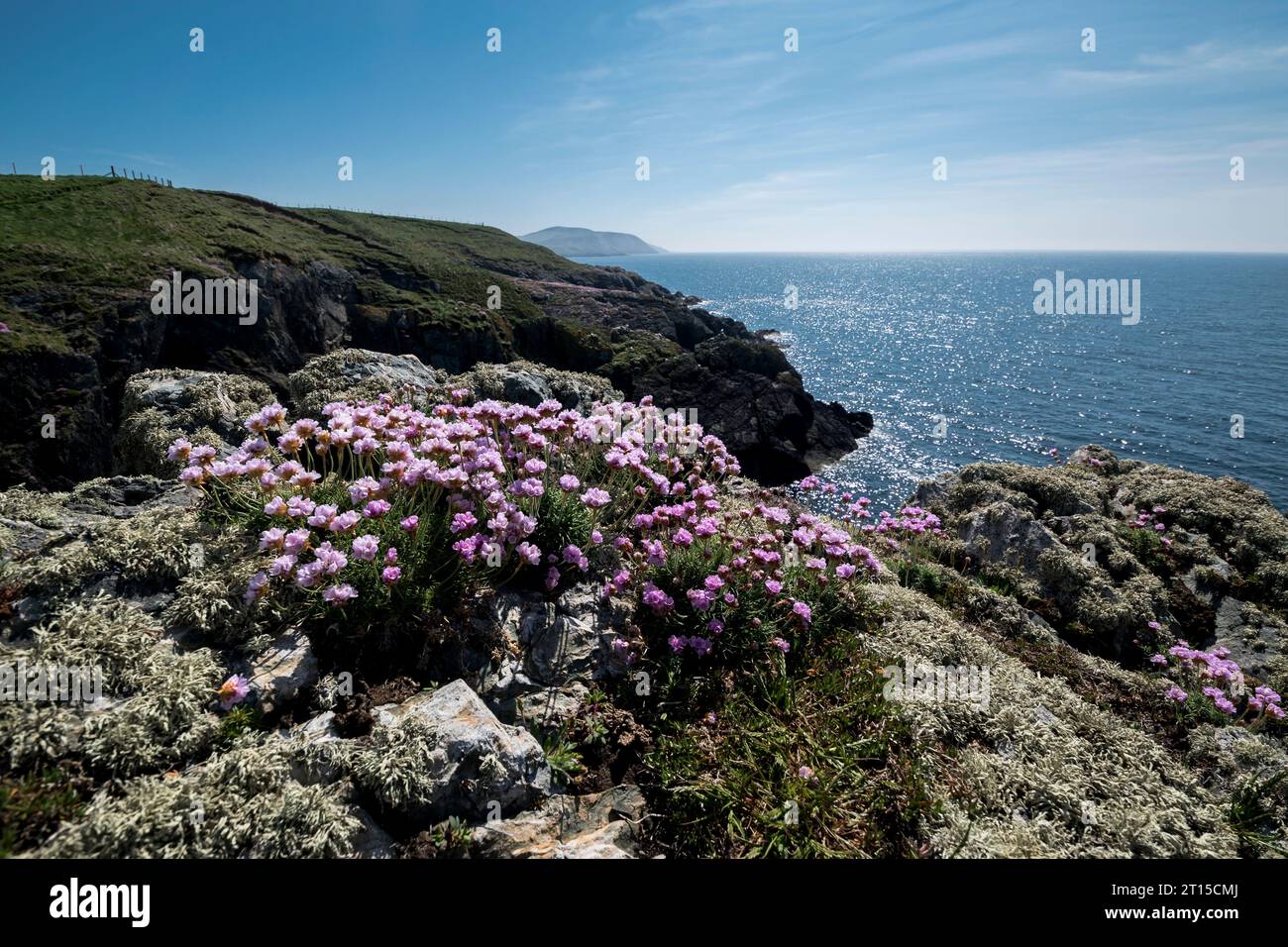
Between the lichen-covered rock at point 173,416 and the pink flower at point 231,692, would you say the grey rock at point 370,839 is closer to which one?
the pink flower at point 231,692

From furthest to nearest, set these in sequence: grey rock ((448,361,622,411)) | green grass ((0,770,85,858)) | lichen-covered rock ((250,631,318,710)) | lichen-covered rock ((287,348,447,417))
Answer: grey rock ((448,361,622,411)) < lichen-covered rock ((287,348,447,417)) < lichen-covered rock ((250,631,318,710)) < green grass ((0,770,85,858))

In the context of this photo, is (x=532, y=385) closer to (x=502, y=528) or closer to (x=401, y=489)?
(x=401, y=489)

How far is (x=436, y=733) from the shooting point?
3887 millimetres

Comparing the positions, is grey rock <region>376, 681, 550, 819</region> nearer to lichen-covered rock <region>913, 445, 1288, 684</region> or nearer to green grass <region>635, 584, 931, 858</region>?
green grass <region>635, 584, 931, 858</region>

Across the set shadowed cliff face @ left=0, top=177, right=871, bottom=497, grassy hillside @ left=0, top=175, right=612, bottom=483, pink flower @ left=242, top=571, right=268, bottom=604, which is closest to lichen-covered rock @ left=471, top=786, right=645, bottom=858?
pink flower @ left=242, top=571, right=268, bottom=604

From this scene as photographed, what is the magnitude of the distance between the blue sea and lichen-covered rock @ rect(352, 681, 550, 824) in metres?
30.6

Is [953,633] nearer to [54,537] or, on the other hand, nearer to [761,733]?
[761,733]

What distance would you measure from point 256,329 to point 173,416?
1111 inches

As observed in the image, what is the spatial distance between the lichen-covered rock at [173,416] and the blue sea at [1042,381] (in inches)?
1183

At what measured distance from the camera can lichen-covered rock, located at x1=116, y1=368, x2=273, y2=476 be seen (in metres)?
8.16

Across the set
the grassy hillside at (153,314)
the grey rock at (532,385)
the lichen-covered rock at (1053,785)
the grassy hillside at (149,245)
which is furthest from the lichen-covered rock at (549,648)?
the grassy hillside at (149,245)

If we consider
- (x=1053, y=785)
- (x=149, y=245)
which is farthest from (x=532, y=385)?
(x=149, y=245)

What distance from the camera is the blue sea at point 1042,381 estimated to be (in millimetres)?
37875
